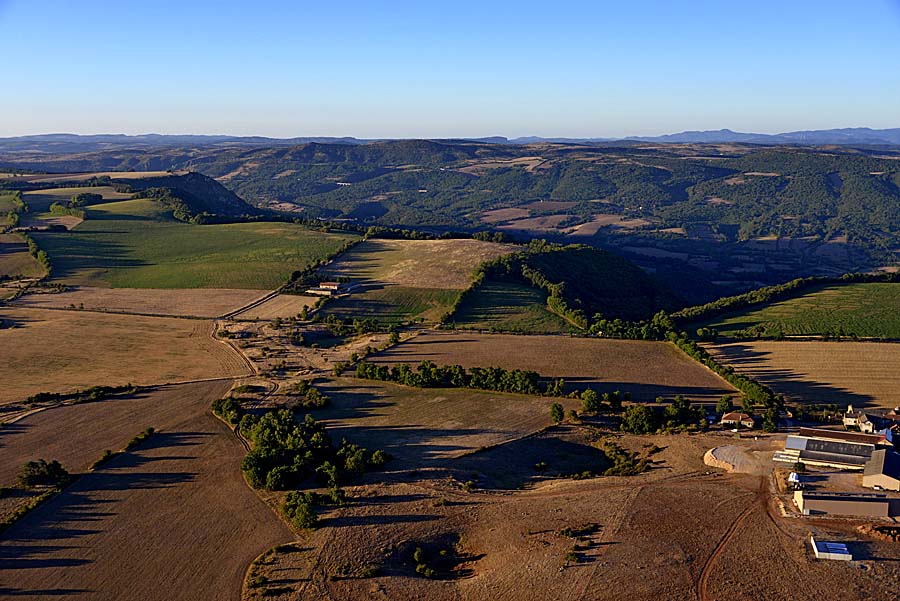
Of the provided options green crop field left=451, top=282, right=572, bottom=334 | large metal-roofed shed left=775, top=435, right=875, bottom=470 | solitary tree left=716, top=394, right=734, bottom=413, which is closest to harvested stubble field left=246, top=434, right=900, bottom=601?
large metal-roofed shed left=775, top=435, right=875, bottom=470

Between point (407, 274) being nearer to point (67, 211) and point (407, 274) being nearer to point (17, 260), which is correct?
point (17, 260)

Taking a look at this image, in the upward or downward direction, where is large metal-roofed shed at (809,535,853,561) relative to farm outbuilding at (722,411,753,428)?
upward

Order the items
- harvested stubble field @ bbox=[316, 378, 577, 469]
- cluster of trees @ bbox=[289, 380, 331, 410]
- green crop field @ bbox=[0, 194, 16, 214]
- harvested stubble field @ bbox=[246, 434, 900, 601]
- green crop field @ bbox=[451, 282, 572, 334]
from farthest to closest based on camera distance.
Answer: green crop field @ bbox=[0, 194, 16, 214]
green crop field @ bbox=[451, 282, 572, 334]
cluster of trees @ bbox=[289, 380, 331, 410]
harvested stubble field @ bbox=[316, 378, 577, 469]
harvested stubble field @ bbox=[246, 434, 900, 601]

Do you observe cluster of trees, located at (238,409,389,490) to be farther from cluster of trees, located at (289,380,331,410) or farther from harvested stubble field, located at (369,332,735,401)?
harvested stubble field, located at (369,332,735,401)

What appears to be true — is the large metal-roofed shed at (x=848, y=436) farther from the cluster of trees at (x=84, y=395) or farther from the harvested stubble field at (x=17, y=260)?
the harvested stubble field at (x=17, y=260)

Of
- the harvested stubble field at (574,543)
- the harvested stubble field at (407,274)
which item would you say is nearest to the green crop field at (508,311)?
the harvested stubble field at (407,274)
